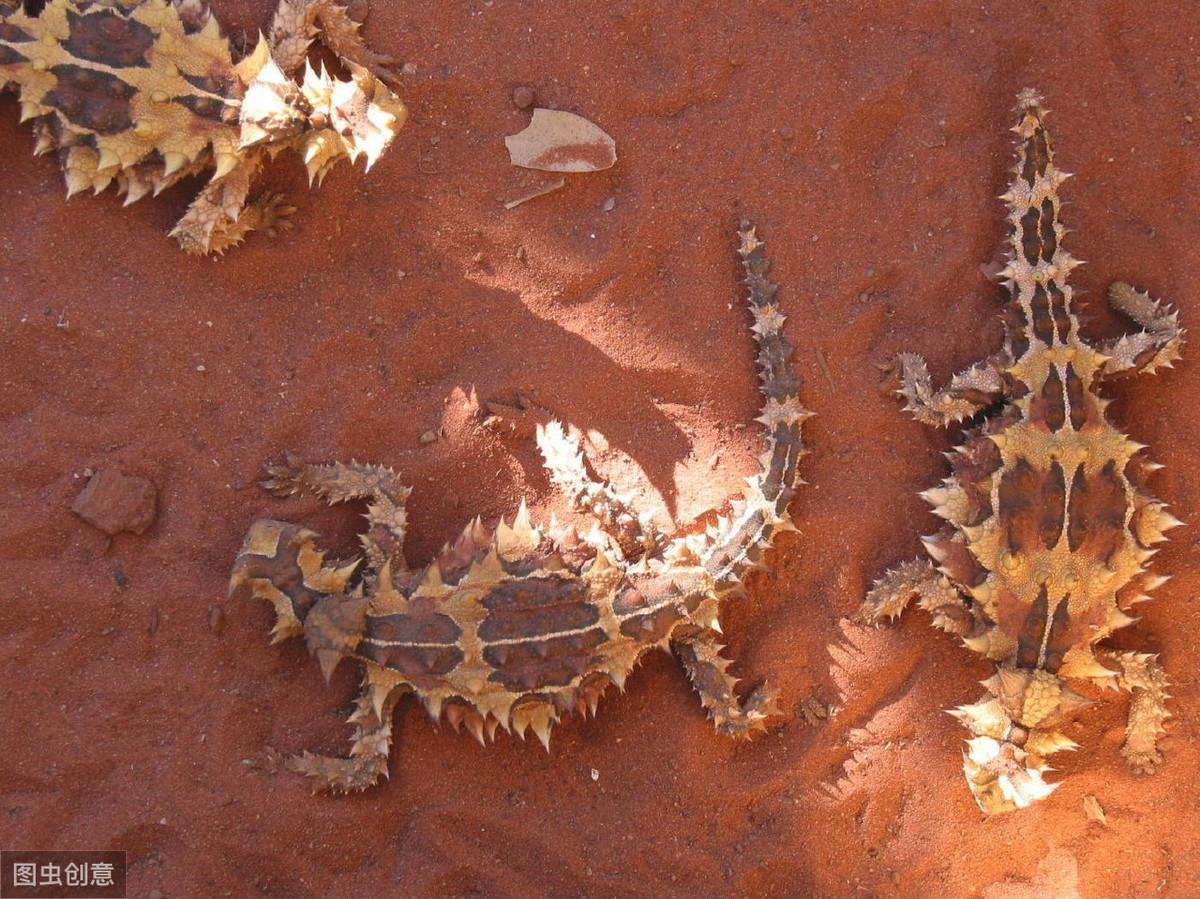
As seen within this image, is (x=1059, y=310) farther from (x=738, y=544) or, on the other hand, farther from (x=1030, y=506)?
(x=738, y=544)

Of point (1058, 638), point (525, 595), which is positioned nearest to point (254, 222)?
point (525, 595)

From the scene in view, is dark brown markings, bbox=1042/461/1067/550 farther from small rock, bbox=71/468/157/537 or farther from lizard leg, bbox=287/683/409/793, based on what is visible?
small rock, bbox=71/468/157/537

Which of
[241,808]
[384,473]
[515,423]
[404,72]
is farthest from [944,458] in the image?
[241,808]

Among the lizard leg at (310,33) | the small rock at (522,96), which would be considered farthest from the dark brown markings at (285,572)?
the small rock at (522,96)

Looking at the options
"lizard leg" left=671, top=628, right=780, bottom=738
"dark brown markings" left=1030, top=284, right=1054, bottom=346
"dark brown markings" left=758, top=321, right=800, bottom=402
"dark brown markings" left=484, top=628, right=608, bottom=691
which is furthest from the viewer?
"dark brown markings" left=758, top=321, right=800, bottom=402

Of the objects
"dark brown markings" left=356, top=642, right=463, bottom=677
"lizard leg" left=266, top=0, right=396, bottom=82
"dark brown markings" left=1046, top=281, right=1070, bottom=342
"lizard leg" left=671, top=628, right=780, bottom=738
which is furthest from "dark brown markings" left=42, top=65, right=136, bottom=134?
"dark brown markings" left=1046, top=281, right=1070, bottom=342
